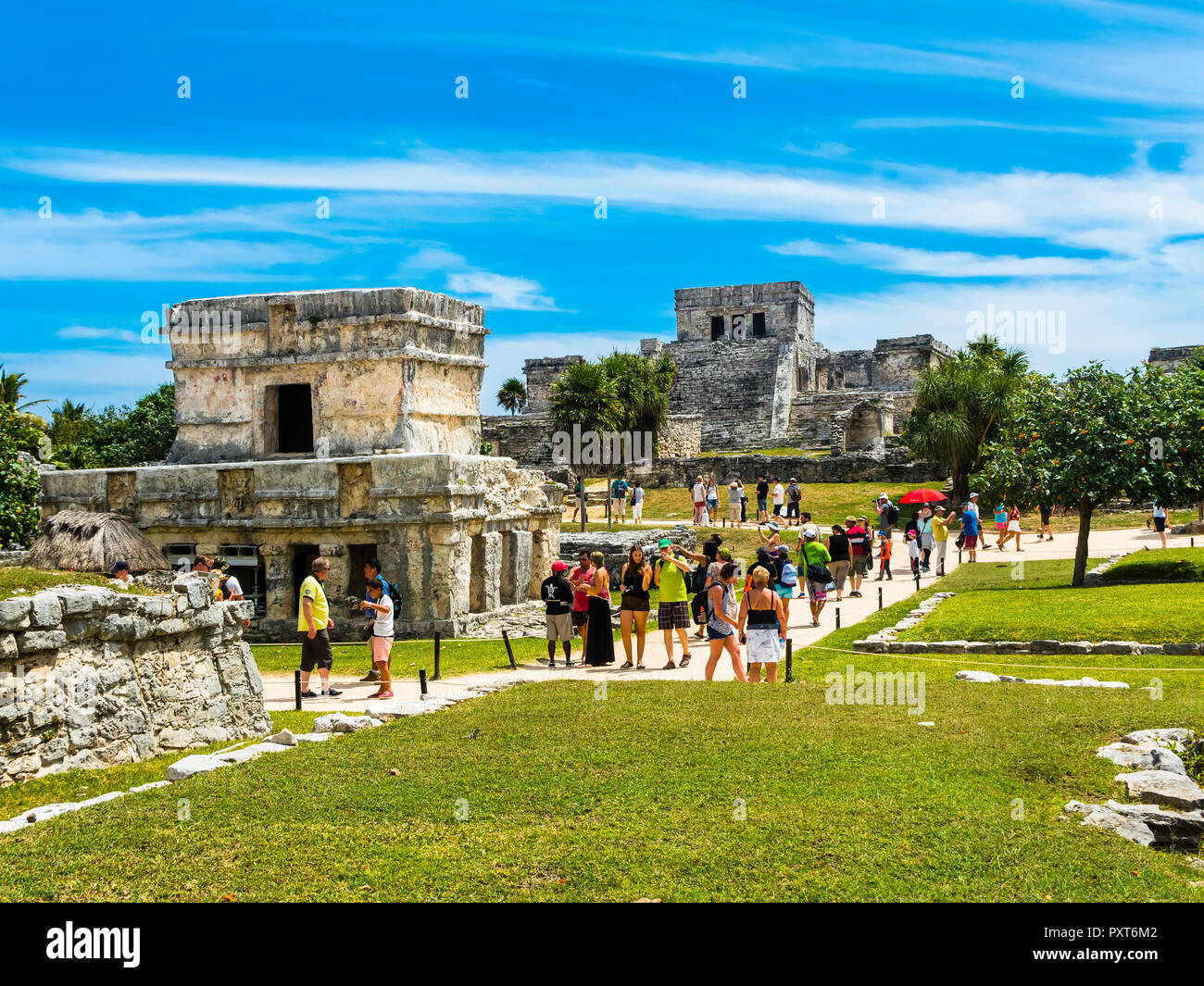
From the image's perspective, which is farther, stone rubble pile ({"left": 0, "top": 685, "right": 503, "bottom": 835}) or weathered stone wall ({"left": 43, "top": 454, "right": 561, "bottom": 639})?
weathered stone wall ({"left": 43, "top": 454, "right": 561, "bottom": 639})

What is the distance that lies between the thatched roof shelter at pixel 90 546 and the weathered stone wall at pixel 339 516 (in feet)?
12.7

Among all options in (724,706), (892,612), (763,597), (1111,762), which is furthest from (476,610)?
(1111,762)

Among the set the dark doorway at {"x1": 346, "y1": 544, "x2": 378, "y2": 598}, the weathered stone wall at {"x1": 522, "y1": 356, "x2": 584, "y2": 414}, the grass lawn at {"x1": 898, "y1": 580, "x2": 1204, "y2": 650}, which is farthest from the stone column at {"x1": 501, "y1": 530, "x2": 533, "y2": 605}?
the weathered stone wall at {"x1": 522, "y1": 356, "x2": 584, "y2": 414}

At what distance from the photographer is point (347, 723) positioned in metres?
10.0

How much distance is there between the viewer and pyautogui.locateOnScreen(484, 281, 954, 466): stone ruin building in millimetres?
47688

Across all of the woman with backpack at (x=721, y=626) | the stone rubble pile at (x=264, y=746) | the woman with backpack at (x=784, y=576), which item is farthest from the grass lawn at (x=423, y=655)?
the woman with backpack at (x=721, y=626)

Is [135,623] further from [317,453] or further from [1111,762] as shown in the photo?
[317,453]

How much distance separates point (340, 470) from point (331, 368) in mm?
2550

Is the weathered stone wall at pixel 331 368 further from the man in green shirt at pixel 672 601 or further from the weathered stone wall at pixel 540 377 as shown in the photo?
the weathered stone wall at pixel 540 377

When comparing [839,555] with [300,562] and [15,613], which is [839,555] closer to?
[300,562]

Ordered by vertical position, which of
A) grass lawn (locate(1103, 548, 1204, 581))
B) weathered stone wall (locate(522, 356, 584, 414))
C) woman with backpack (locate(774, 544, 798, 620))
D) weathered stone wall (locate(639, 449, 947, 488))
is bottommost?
grass lawn (locate(1103, 548, 1204, 581))

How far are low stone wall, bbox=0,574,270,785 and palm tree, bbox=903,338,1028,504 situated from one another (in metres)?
24.9

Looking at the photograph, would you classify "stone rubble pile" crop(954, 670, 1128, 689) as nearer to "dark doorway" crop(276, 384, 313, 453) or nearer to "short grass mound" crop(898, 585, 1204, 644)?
"short grass mound" crop(898, 585, 1204, 644)
